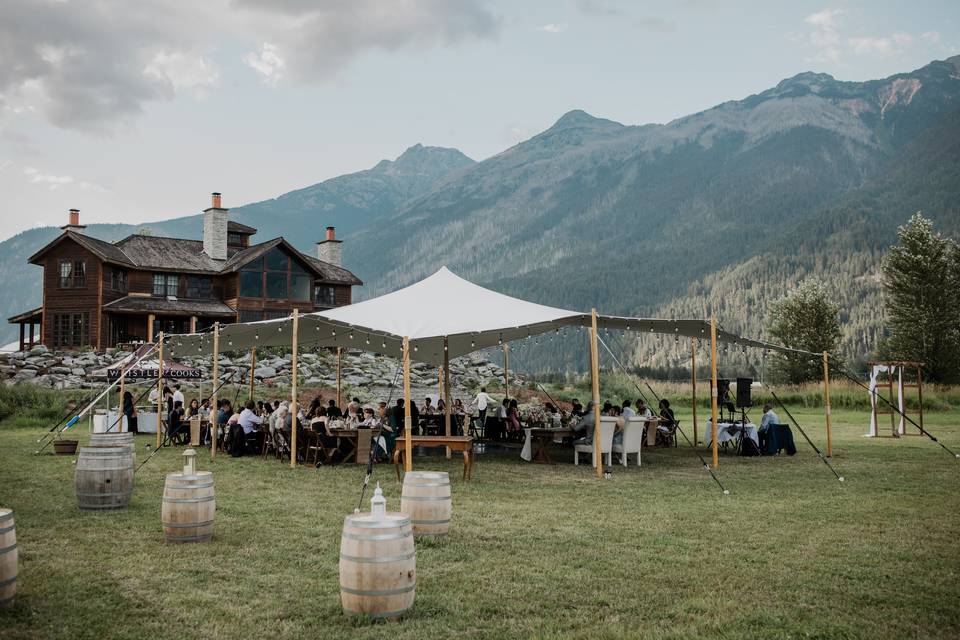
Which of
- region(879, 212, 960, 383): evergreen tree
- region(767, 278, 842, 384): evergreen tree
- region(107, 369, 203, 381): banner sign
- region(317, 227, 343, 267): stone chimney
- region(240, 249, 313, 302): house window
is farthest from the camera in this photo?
region(317, 227, 343, 267): stone chimney

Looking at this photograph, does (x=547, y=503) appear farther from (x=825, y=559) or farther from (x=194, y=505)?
(x=194, y=505)

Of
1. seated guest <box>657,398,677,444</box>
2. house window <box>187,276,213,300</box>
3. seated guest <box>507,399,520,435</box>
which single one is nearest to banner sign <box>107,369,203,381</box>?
seated guest <box>507,399,520,435</box>

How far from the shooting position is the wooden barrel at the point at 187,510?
6.80 metres

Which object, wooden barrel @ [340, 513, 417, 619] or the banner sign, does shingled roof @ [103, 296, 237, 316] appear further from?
wooden barrel @ [340, 513, 417, 619]

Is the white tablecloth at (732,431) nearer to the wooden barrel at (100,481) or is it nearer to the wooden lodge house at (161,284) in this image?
the wooden barrel at (100,481)

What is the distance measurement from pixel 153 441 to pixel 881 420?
2000 centimetres

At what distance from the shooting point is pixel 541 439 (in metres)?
13.8

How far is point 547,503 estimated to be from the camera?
9234 millimetres

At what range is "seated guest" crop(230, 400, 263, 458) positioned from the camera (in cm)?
1447

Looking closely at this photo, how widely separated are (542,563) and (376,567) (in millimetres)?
2000

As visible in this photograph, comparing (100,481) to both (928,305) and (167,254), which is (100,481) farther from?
(928,305)

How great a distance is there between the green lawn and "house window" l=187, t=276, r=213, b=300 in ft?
83.8

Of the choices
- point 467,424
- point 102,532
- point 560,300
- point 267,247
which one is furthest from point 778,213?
point 102,532

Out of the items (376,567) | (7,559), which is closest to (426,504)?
(376,567)
